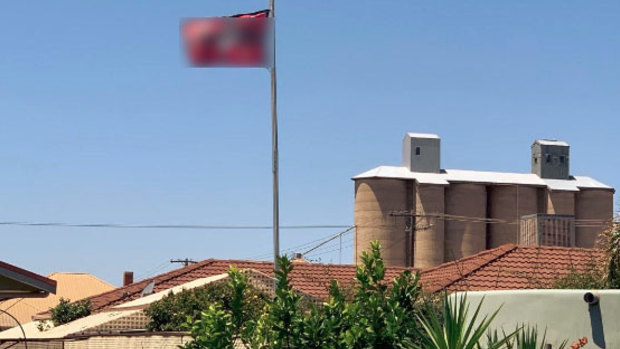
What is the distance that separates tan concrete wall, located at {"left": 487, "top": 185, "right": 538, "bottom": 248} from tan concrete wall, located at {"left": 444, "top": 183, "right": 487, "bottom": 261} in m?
1.29

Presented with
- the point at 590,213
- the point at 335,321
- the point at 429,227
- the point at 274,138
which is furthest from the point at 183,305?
the point at 590,213

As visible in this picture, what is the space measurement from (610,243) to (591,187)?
3844 inches

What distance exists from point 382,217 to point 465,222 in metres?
8.46

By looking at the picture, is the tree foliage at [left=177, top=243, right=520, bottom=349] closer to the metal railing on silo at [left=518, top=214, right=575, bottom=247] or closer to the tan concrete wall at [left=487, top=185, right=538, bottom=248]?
the metal railing on silo at [left=518, top=214, right=575, bottom=247]

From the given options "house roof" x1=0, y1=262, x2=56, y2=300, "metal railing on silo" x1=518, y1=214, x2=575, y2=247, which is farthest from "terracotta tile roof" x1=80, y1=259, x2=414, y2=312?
"metal railing on silo" x1=518, y1=214, x2=575, y2=247

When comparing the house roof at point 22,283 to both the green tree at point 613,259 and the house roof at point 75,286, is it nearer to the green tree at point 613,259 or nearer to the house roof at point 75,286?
the green tree at point 613,259

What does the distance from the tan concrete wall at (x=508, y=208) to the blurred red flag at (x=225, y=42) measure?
8774 centimetres

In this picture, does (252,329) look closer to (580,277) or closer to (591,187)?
(580,277)

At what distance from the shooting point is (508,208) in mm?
116062

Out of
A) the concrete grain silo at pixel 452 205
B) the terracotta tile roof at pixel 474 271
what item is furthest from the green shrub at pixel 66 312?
the concrete grain silo at pixel 452 205

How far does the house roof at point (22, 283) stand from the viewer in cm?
1745

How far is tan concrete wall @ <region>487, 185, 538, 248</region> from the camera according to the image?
373ft

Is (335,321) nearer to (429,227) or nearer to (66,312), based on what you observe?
(66,312)

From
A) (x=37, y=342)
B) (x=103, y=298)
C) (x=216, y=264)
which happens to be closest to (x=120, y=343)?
(x=37, y=342)
